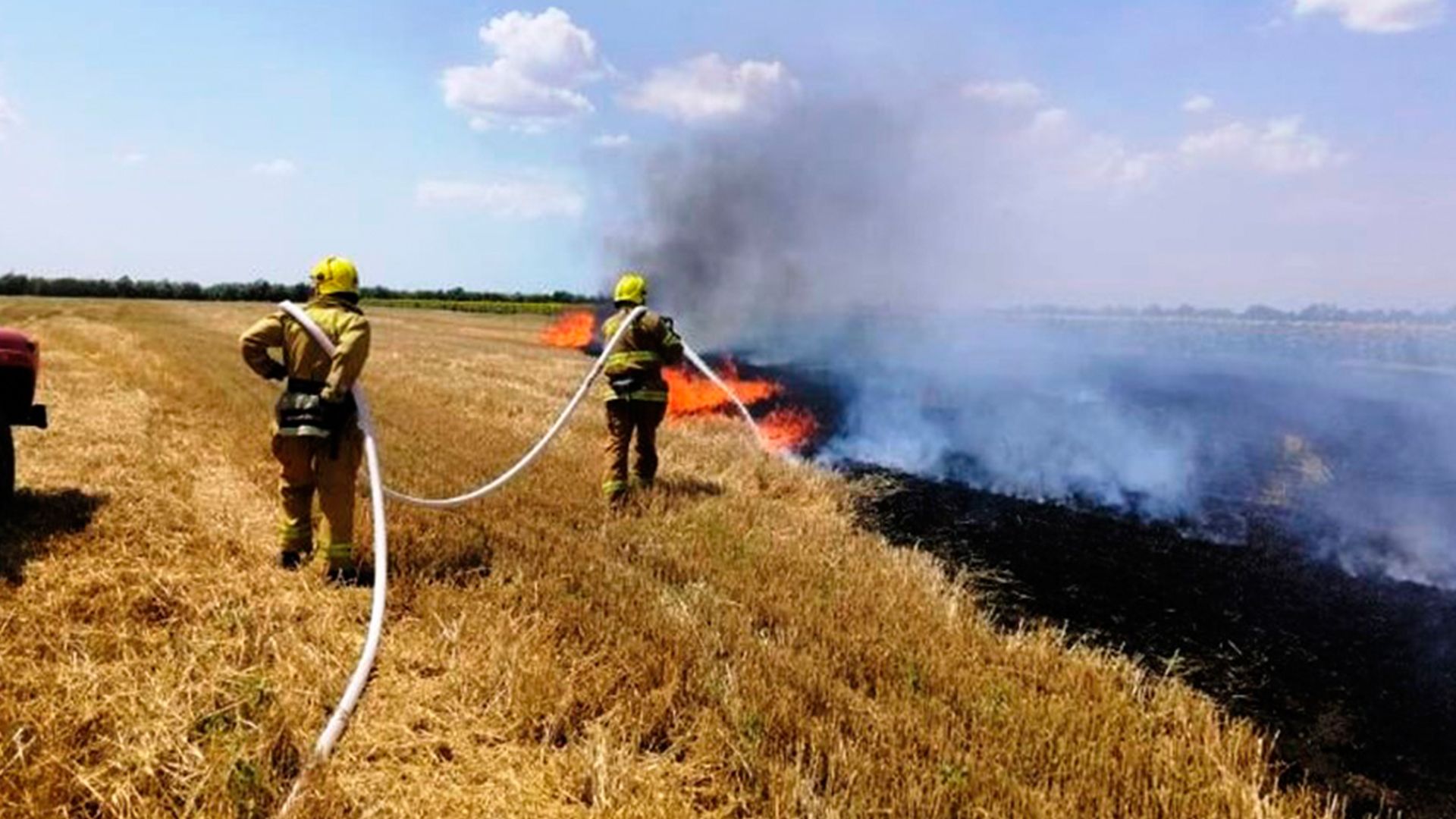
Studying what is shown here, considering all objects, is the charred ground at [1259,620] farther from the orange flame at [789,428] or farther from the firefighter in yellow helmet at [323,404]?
the firefighter in yellow helmet at [323,404]

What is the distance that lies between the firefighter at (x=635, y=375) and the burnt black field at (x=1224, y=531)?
2605 millimetres

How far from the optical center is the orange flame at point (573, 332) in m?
39.6

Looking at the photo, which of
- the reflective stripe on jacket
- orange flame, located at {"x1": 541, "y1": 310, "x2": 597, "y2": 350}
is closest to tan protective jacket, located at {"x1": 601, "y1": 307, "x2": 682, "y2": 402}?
the reflective stripe on jacket

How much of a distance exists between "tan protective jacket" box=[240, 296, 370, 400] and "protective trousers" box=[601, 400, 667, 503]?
3613 millimetres

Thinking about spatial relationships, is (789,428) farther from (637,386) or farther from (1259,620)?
(1259,620)

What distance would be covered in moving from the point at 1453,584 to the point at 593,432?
10.5 m

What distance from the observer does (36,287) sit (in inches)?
2891

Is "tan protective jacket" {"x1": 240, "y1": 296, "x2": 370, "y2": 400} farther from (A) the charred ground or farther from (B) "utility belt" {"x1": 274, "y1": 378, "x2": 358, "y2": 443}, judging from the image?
(A) the charred ground

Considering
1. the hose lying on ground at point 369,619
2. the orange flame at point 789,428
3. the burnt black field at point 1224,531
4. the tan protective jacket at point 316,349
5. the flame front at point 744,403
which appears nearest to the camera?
the hose lying on ground at point 369,619

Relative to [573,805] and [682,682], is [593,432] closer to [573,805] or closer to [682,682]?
[682,682]

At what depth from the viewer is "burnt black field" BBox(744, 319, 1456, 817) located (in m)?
6.38

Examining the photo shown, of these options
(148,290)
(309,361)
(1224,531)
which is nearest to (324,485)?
(309,361)

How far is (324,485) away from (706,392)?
14.1 metres

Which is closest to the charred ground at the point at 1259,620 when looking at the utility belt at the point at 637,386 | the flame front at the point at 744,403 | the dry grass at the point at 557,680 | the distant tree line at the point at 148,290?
the dry grass at the point at 557,680
